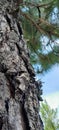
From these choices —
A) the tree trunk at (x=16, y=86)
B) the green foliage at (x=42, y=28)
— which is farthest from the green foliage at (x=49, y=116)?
the tree trunk at (x=16, y=86)

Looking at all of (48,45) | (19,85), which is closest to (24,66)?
(19,85)

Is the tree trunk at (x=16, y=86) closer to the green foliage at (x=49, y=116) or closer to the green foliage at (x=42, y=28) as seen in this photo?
the green foliage at (x=42, y=28)

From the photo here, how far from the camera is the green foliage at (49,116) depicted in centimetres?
362

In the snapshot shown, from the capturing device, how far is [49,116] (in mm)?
3682

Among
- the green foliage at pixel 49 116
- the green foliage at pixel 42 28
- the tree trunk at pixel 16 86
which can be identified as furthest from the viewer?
the green foliage at pixel 49 116

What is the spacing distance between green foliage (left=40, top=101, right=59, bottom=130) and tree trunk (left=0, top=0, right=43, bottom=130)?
2.70 metres

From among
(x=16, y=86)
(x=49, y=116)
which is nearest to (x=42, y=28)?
(x=16, y=86)

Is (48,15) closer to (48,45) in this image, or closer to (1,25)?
(48,45)

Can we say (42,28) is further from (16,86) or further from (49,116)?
(49,116)

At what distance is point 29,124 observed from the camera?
0.82 m

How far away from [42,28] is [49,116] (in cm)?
184

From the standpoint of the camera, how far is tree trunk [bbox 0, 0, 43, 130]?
0.78m

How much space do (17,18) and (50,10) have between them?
86 cm

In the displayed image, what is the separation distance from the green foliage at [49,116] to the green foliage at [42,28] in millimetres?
1312
